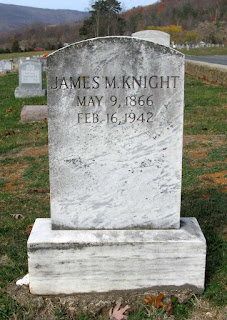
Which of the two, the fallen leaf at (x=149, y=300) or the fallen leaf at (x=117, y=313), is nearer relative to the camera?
the fallen leaf at (x=117, y=313)

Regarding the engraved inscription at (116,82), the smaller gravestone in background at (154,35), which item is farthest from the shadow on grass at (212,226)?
the smaller gravestone in background at (154,35)

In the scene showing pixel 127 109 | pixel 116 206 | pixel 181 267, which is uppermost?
pixel 127 109

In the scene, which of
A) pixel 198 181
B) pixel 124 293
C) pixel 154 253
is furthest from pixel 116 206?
pixel 198 181

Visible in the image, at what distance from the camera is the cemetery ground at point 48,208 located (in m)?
2.75

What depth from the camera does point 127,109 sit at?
9.00ft

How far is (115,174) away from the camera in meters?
2.87

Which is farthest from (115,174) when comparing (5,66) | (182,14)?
(182,14)

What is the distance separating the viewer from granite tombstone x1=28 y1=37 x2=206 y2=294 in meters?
2.68

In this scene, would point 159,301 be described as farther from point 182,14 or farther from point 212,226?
point 182,14

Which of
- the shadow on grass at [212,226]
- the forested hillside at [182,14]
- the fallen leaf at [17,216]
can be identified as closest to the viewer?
the shadow on grass at [212,226]

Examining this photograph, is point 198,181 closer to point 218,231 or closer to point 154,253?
point 218,231

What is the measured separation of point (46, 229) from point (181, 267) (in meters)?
1.03

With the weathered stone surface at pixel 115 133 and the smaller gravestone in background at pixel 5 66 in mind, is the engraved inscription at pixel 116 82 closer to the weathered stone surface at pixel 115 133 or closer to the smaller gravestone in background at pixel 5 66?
the weathered stone surface at pixel 115 133

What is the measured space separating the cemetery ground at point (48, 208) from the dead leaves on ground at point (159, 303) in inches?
1.4
